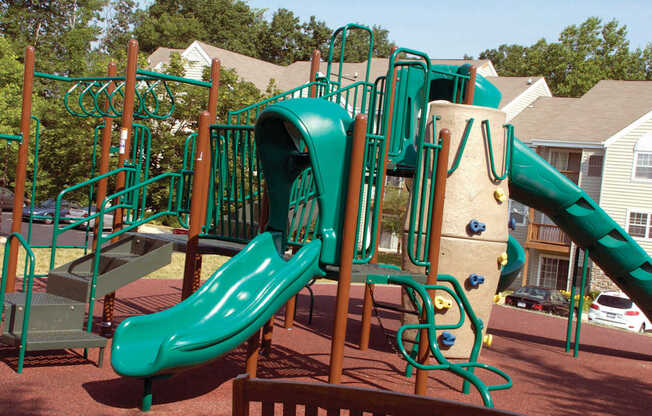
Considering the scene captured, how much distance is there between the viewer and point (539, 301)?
23.6 meters

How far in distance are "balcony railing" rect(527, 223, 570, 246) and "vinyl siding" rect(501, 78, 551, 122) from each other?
6.32 meters

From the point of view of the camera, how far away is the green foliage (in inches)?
2141

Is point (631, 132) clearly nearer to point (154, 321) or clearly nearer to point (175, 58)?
point (175, 58)

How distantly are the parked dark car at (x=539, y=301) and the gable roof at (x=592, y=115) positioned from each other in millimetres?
8859

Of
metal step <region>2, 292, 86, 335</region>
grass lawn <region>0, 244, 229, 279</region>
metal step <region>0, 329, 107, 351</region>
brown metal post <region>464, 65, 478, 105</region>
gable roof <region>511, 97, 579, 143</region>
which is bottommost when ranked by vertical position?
grass lawn <region>0, 244, 229, 279</region>

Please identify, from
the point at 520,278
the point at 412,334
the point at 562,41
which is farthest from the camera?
the point at 562,41

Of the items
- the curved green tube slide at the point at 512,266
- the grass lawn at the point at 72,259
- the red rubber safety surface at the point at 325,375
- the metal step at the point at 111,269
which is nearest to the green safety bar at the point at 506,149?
the red rubber safety surface at the point at 325,375

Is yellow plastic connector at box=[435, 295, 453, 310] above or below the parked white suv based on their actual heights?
above

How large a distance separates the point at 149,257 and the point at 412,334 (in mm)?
3824

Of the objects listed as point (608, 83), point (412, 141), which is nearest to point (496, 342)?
point (412, 141)

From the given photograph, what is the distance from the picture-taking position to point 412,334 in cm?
977

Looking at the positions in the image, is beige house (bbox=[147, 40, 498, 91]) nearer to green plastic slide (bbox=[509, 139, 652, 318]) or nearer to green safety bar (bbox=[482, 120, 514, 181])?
green plastic slide (bbox=[509, 139, 652, 318])

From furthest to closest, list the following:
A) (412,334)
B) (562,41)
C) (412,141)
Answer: (562,41) → (412,334) → (412,141)

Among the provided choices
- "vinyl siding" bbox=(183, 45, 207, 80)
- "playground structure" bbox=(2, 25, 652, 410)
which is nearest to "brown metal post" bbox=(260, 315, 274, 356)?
"playground structure" bbox=(2, 25, 652, 410)
